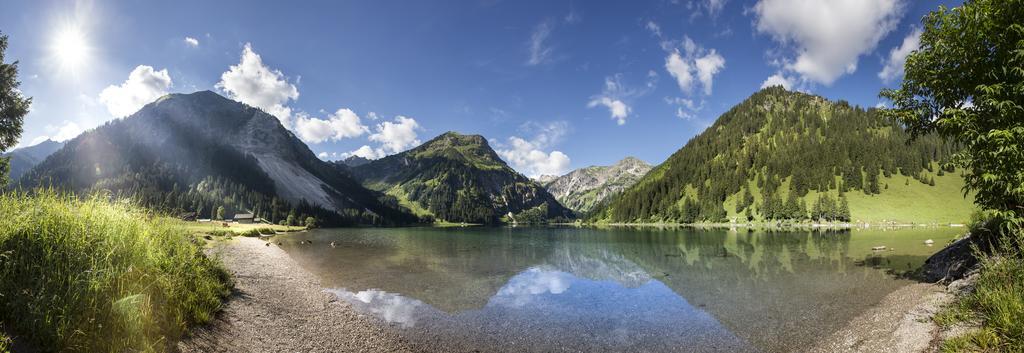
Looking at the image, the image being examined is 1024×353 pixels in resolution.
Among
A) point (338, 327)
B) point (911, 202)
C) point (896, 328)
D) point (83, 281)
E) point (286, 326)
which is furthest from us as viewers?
point (911, 202)

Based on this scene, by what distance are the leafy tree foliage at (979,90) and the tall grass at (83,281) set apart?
1223 inches

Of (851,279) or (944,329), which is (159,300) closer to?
(944,329)

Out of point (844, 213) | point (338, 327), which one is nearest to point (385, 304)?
point (338, 327)

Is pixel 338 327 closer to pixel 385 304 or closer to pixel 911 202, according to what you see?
pixel 385 304

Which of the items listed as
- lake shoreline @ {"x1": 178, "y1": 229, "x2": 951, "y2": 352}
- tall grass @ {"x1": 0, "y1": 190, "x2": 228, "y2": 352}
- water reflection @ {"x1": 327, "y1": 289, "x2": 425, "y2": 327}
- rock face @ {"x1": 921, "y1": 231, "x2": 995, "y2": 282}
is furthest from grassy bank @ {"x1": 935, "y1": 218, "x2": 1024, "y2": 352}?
tall grass @ {"x1": 0, "y1": 190, "x2": 228, "y2": 352}

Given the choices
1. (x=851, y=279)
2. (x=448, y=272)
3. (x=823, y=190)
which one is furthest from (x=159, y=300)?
(x=823, y=190)

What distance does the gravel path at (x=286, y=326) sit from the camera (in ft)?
45.5

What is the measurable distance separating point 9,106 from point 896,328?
56.8 meters

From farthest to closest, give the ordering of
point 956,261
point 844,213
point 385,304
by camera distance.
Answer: point 844,213
point 385,304
point 956,261

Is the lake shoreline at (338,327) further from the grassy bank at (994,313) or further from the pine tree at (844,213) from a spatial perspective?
the pine tree at (844,213)

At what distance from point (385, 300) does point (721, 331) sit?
19798mm

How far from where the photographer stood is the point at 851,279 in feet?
96.1

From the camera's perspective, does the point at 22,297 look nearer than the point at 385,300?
Yes

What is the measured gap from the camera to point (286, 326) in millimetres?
17000
